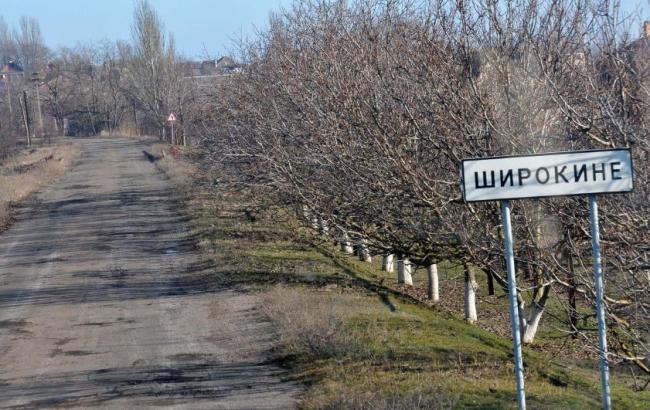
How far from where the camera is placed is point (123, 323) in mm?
13633

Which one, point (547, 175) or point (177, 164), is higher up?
point (547, 175)

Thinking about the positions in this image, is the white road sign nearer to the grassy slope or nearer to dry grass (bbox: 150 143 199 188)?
the grassy slope

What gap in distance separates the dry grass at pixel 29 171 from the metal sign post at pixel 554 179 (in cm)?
2318

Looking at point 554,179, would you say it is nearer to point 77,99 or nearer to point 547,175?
point 547,175

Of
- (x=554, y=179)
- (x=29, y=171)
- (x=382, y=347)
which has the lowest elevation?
(x=382, y=347)

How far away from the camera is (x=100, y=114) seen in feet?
261

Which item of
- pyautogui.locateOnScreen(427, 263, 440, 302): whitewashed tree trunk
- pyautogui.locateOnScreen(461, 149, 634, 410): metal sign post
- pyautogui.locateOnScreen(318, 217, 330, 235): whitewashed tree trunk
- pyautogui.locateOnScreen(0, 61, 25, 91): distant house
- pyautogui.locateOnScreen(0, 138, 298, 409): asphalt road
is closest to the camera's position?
pyautogui.locateOnScreen(461, 149, 634, 410): metal sign post

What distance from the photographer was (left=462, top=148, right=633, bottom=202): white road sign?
5949 mm

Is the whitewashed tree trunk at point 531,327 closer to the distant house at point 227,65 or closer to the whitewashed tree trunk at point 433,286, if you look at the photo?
the whitewashed tree trunk at point 433,286

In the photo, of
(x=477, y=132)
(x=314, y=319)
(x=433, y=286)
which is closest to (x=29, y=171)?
(x=433, y=286)

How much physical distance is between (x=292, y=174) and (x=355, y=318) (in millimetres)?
2330

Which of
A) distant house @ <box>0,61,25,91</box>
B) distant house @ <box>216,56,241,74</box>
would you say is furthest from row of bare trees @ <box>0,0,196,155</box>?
distant house @ <box>216,56,241,74</box>

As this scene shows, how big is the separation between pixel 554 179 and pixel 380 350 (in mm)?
5208

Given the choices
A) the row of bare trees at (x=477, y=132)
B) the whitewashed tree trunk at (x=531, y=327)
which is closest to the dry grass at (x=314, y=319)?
the row of bare trees at (x=477, y=132)
